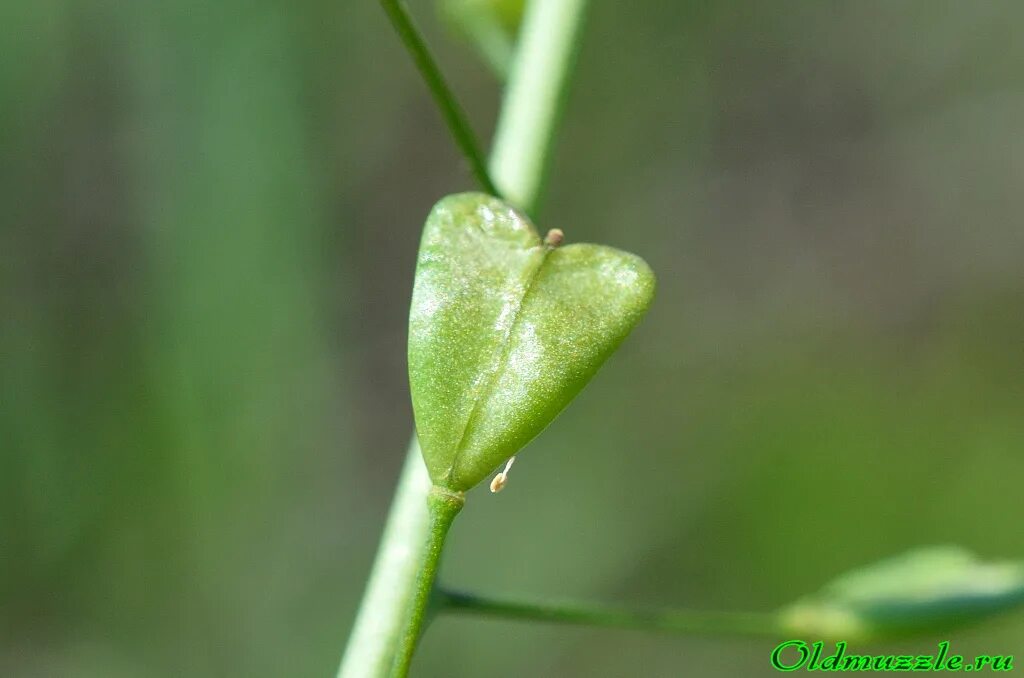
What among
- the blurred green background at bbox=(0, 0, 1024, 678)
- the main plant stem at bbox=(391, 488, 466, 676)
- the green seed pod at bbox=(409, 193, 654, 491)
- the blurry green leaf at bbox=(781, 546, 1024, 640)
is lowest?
the blurred green background at bbox=(0, 0, 1024, 678)

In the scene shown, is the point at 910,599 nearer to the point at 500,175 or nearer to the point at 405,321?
the point at 500,175

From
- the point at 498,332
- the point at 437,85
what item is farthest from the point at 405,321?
the point at 498,332

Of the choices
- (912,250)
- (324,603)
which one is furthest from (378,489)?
(912,250)

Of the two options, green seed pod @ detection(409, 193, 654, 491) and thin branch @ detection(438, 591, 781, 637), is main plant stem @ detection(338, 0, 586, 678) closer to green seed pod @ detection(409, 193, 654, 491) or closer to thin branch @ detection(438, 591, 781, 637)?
thin branch @ detection(438, 591, 781, 637)

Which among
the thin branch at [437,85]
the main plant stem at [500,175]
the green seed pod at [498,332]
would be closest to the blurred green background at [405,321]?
the main plant stem at [500,175]

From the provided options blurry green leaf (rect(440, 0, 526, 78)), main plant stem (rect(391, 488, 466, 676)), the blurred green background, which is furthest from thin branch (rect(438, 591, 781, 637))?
the blurred green background

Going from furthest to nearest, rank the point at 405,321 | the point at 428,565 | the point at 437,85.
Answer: the point at 405,321 → the point at 437,85 → the point at 428,565

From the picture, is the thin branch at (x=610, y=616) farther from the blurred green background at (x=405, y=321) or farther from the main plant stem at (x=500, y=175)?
the blurred green background at (x=405, y=321)
